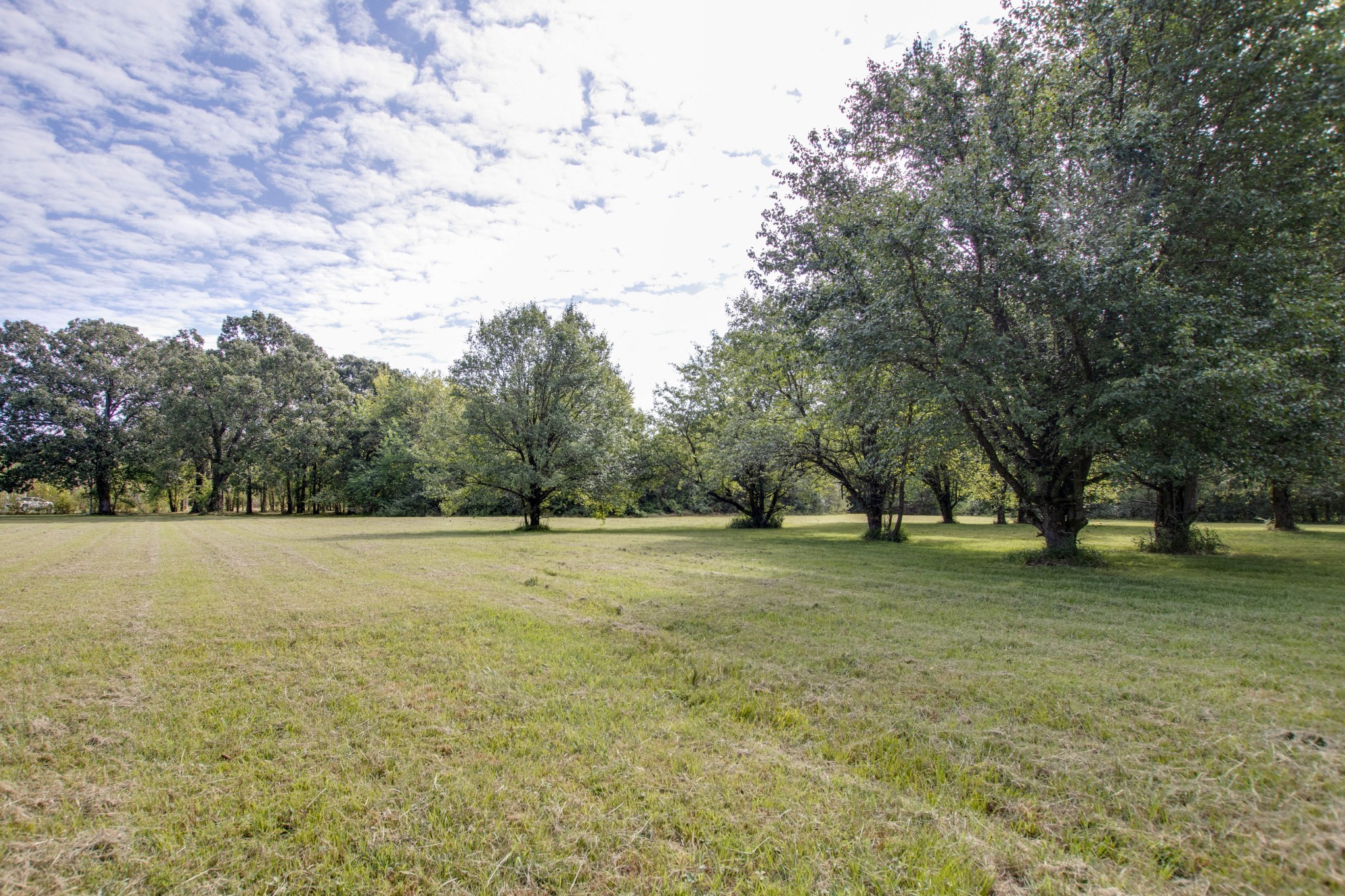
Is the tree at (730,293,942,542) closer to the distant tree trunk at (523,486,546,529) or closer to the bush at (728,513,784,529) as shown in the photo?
the bush at (728,513,784,529)

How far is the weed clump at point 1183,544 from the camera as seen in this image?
1383 centimetres

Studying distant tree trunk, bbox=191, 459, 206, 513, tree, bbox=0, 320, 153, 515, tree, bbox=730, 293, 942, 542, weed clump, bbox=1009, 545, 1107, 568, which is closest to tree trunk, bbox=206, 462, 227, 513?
distant tree trunk, bbox=191, 459, 206, 513

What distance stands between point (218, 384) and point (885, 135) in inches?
1832


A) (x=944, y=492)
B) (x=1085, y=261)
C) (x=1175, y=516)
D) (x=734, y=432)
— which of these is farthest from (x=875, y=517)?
(x=944, y=492)

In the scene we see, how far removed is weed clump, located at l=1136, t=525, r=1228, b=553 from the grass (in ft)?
22.8

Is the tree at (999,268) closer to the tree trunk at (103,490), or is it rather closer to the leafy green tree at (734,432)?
the leafy green tree at (734,432)

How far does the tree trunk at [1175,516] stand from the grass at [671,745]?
23.0ft

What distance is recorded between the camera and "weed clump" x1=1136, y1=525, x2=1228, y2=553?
544 inches

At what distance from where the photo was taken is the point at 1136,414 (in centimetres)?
946

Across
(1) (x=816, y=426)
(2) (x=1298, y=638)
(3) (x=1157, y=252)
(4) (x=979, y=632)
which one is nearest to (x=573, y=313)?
(1) (x=816, y=426)

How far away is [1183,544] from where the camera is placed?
13.9m

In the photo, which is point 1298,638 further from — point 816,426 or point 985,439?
point 816,426

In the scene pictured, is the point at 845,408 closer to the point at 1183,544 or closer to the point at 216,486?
the point at 1183,544

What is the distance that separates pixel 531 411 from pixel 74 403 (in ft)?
125
